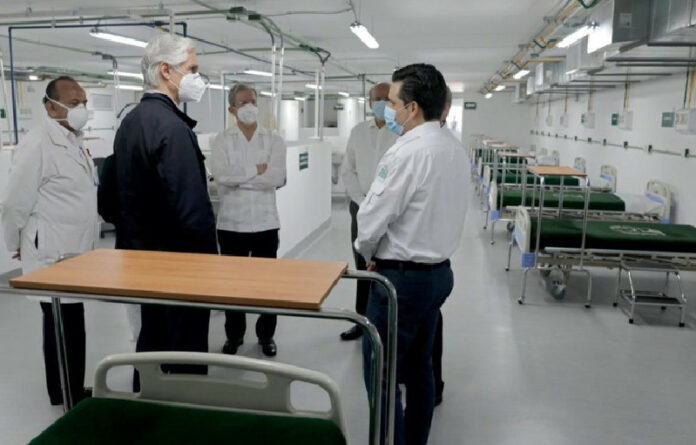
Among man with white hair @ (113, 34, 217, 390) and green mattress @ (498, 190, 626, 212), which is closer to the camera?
man with white hair @ (113, 34, 217, 390)

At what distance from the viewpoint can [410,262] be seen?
2.04 m

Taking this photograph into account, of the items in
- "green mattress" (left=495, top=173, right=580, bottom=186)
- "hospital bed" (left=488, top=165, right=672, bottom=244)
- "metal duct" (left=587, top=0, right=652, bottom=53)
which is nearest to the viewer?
"metal duct" (left=587, top=0, right=652, bottom=53)

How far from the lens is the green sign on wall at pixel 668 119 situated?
234 inches

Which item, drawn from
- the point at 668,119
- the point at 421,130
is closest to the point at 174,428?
the point at 421,130

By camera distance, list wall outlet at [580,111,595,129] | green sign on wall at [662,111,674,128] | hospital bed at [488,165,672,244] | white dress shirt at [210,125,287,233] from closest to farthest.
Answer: white dress shirt at [210,125,287,233] < hospital bed at [488,165,672,244] < green sign on wall at [662,111,674,128] < wall outlet at [580,111,595,129]

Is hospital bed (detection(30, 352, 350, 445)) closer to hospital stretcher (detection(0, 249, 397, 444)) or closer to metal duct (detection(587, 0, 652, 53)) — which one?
hospital stretcher (detection(0, 249, 397, 444))

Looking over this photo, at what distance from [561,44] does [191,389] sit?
6.05 m

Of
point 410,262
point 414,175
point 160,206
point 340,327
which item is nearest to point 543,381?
point 340,327

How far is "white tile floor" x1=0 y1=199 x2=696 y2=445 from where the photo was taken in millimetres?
2744

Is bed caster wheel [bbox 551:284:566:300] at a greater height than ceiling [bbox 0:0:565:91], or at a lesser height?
lesser

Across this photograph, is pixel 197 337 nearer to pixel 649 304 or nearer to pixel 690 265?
pixel 649 304

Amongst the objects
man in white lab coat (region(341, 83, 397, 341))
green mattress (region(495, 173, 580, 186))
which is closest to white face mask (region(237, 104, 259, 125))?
man in white lab coat (region(341, 83, 397, 341))

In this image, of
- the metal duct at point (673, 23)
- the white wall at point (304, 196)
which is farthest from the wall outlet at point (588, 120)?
the metal duct at point (673, 23)

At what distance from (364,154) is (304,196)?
2.80 meters
